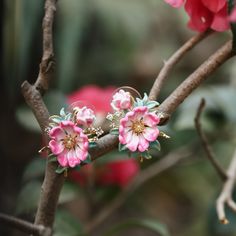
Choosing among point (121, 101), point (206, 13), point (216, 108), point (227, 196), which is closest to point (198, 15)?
point (206, 13)

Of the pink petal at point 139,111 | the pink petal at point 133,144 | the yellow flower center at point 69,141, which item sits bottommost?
the yellow flower center at point 69,141

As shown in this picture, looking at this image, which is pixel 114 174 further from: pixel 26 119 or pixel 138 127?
pixel 138 127

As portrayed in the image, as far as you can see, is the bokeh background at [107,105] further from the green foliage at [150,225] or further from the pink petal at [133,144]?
the pink petal at [133,144]

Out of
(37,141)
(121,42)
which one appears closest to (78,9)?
(121,42)

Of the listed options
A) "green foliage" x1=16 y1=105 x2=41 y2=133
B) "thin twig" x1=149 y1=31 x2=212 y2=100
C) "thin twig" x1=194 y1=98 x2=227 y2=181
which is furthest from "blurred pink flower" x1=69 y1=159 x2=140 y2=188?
"thin twig" x1=149 y1=31 x2=212 y2=100

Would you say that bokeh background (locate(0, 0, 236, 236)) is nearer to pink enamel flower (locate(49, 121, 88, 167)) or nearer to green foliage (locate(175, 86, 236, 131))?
green foliage (locate(175, 86, 236, 131))

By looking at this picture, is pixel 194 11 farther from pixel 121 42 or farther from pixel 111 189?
pixel 121 42

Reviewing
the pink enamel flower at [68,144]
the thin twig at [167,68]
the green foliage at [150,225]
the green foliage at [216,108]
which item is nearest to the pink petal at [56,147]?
the pink enamel flower at [68,144]
